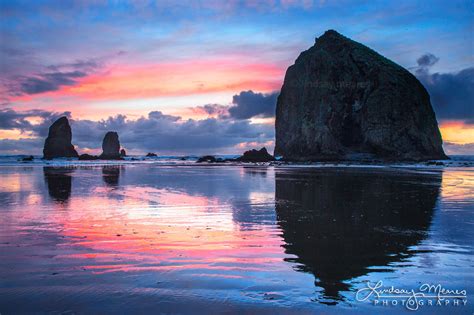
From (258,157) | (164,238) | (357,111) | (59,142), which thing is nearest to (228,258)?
(164,238)

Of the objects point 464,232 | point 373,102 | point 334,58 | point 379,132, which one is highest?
point 334,58

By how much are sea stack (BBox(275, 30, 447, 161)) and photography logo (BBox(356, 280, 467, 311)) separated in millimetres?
80735

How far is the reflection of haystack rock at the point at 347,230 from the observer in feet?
19.8

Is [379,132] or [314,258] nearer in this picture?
[314,258]

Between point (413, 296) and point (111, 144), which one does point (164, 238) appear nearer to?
point (413, 296)

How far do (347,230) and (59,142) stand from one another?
135039 mm

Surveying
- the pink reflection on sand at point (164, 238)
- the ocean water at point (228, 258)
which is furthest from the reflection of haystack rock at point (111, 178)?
the ocean water at point (228, 258)

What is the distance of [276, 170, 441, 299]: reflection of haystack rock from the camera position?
6.04 meters

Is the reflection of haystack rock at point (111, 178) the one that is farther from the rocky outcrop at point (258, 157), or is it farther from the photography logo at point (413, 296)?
the rocky outcrop at point (258, 157)

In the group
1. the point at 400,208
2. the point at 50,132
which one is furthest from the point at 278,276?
the point at 50,132

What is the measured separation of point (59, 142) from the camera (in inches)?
5017

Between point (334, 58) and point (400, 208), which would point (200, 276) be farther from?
point (334, 58)

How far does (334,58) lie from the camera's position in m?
98.0

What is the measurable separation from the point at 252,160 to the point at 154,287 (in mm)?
85048
